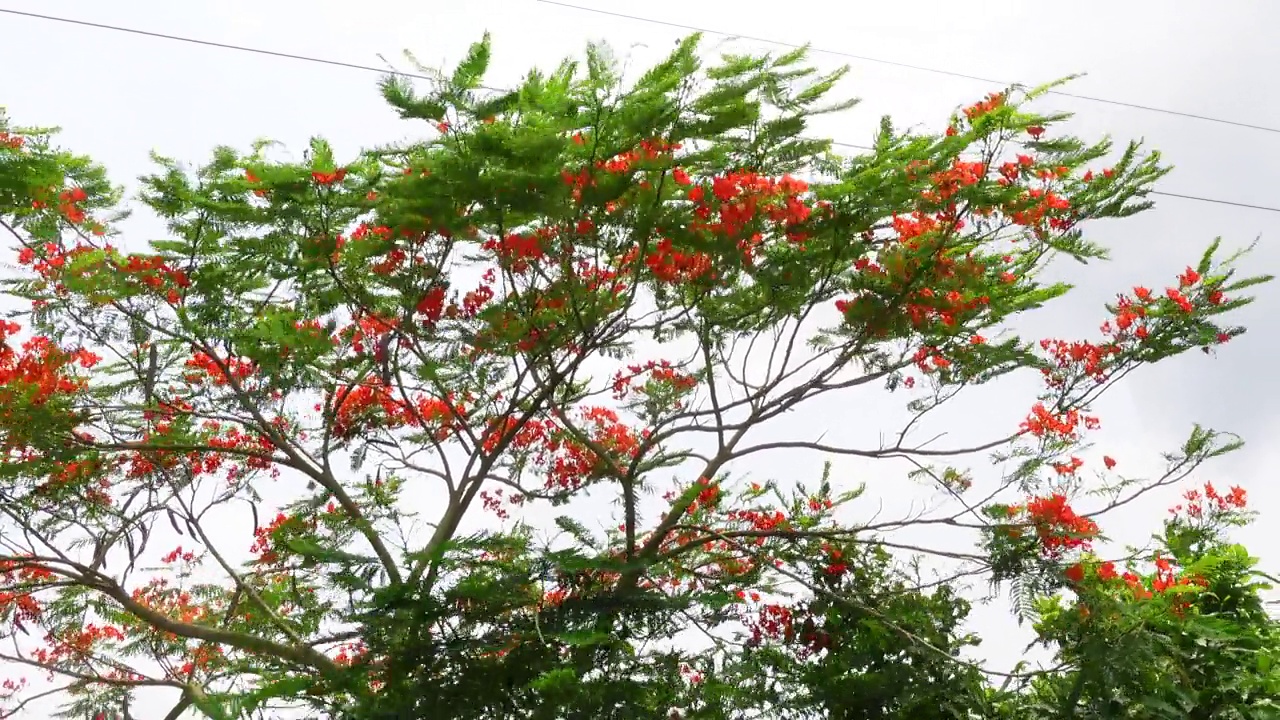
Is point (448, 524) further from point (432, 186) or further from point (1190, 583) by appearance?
point (1190, 583)

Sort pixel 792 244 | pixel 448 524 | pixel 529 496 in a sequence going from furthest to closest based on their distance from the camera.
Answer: pixel 529 496 < pixel 448 524 < pixel 792 244

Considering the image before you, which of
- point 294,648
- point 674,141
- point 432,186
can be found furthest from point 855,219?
point 294,648

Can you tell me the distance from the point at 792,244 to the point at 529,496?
2184 mm

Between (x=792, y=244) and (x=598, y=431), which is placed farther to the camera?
(x=598, y=431)

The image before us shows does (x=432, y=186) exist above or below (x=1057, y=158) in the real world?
below

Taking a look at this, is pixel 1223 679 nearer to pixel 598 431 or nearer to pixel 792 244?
pixel 792 244

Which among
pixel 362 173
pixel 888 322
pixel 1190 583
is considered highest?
pixel 362 173

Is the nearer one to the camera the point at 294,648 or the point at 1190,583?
the point at 294,648

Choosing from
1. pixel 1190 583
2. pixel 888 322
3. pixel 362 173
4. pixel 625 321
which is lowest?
pixel 1190 583

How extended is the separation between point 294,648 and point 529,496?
153 cm

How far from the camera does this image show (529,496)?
6383 millimetres

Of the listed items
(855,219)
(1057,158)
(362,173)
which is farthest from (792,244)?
(362,173)

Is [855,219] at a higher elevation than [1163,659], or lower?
higher

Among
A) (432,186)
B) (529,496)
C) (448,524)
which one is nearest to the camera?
(432,186)
